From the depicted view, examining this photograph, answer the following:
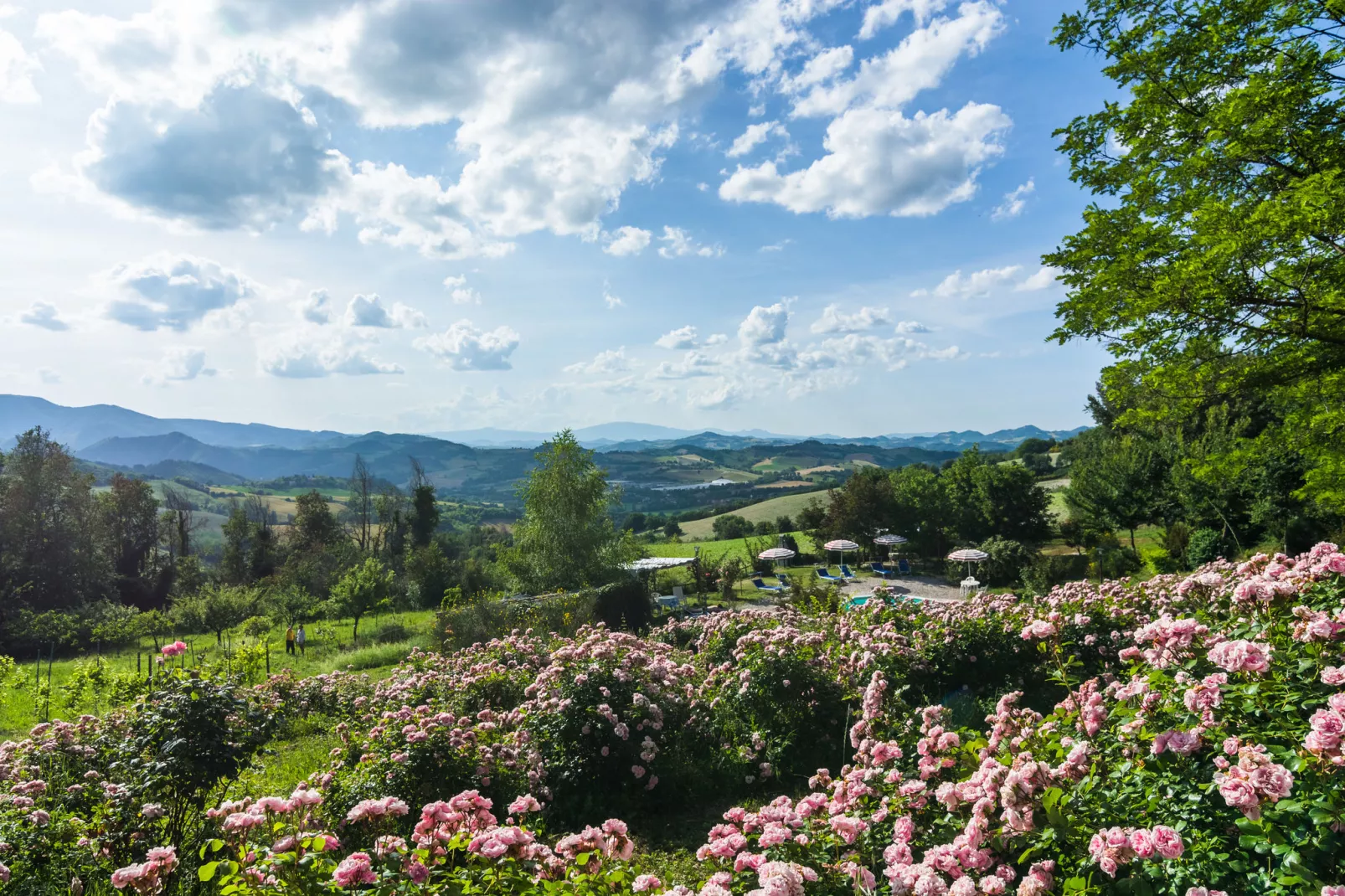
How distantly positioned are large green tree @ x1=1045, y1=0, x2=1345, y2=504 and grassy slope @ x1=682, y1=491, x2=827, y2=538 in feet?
181

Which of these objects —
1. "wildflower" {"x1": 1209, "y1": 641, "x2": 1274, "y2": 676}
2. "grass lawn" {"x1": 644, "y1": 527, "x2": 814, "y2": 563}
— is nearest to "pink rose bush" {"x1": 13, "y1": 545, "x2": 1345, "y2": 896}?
"wildflower" {"x1": 1209, "y1": 641, "x2": 1274, "y2": 676}

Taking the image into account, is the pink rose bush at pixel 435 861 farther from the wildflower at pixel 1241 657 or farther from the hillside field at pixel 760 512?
the hillside field at pixel 760 512

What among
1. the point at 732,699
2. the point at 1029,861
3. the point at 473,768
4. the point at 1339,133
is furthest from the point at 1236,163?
the point at 473,768

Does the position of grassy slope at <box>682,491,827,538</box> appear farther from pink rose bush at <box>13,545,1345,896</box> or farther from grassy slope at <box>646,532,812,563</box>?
pink rose bush at <box>13,545,1345,896</box>

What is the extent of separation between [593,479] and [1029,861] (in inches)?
918

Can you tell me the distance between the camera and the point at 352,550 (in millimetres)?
38062

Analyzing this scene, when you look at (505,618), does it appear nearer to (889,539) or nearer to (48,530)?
(889,539)

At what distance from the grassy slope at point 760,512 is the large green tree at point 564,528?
1551 inches

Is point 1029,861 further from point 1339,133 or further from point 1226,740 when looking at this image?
point 1339,133

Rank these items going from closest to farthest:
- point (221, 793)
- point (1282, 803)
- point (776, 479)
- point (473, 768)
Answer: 1. point (1282, 803)
2. point (221, 793)
3. point (473, 768)
4. point (776, 479)

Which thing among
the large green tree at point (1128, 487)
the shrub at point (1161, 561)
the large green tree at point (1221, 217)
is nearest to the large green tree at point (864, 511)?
the large green tree at point (1128, 487)

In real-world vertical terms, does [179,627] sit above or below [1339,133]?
below

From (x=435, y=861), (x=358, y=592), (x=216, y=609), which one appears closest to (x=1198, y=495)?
(x=435, y=861)

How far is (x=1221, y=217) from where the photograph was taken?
7844 mm
